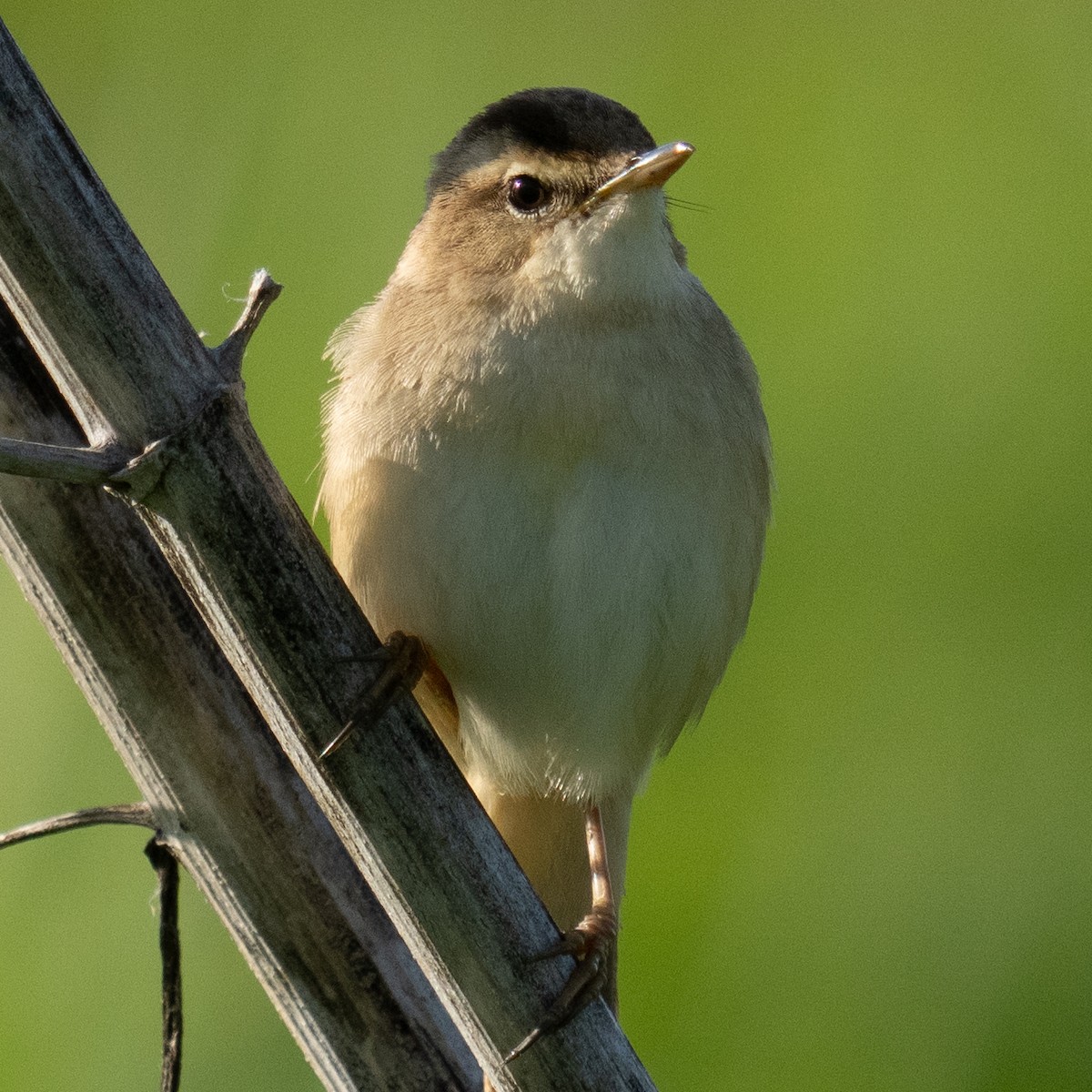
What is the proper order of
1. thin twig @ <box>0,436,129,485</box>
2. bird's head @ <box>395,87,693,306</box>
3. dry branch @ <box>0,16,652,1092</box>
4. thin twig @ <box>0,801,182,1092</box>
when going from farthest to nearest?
bird's head @ <box>395,87,693,306</box> → thin twig @ <box>0,801,182,1092</box> → dry branch @ <box>0,16,652,1092</box> → thin twig @ <box>0,436,129,485</box>

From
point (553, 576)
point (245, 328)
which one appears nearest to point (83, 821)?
point (245, 328)

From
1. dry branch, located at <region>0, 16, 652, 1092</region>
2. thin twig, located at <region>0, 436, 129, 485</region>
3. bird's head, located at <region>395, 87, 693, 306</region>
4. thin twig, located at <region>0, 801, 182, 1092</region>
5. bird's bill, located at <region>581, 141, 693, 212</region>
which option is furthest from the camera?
bird's head, located at <region>395, 87, 693, 306</region>

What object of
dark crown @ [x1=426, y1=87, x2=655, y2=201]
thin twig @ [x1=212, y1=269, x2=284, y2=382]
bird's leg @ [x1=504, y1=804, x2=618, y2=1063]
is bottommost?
bird's leg @ [x1=504, y1=804, x2=618, y2=1063]

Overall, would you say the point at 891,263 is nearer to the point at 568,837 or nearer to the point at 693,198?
the point at 693,198

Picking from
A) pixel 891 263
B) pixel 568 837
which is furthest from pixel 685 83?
pixel 568 837

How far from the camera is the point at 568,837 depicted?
2.76m

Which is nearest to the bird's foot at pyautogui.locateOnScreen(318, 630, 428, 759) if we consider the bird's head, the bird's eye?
the bird's head

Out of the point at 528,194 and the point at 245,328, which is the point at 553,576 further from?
the point at 245,328

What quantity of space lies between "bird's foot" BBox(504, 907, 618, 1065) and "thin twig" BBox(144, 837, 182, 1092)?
36cm

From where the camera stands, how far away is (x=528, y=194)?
2459 millimetres

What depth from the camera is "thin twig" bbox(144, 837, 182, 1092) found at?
1667 millimetres

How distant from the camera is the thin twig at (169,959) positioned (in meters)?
1.67

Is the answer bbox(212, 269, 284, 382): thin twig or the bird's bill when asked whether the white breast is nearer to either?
the bird's bill

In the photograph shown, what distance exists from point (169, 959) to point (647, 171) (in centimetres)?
126
